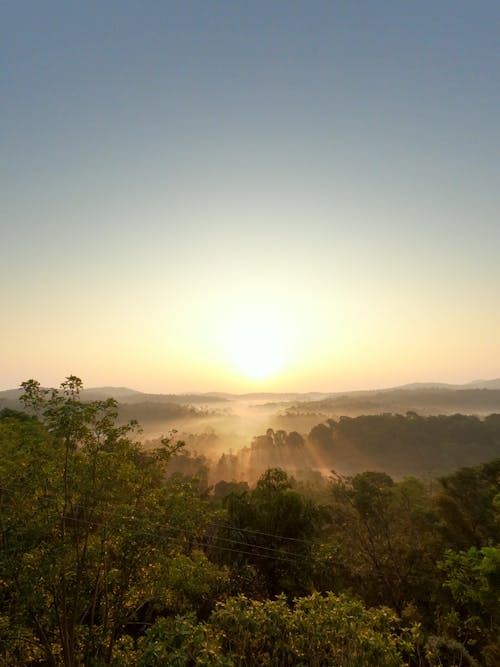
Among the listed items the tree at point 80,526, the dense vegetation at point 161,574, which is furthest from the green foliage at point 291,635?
A: the tree at point 80,526

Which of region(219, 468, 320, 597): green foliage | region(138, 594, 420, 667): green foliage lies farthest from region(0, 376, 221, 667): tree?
region(219, 468, 320, 597): green foliage

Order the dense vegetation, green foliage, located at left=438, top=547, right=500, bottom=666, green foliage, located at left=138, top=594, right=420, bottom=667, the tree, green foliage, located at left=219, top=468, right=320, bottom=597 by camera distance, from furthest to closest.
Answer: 1. green foliage, located at left=219, top=468, right=320, bottom=597
2. green foliage, located at left=438, top=547, right=500, bottom=666
3. the tree
4. the dense vegetation
5. green foliage, located at left=138, top=594, right=420, bottom=667

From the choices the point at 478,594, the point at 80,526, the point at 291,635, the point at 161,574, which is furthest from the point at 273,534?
the point at 291,635

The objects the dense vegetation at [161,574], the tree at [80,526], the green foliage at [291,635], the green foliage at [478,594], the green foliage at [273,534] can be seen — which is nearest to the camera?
the green foliage at [291,635]

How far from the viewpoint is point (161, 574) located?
35.4 ft

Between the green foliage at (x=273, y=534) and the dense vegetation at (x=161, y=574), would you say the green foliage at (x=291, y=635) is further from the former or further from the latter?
the green foliage at (x=273, y=534)

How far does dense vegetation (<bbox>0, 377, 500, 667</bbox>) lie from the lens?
23.2 feet

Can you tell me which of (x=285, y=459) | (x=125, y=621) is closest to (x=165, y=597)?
(x=125, y=621)

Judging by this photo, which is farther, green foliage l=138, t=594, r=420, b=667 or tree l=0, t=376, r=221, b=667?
tree l=0, t=376, r=221, b=667

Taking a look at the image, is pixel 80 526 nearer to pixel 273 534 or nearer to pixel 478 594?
pixel 273 534

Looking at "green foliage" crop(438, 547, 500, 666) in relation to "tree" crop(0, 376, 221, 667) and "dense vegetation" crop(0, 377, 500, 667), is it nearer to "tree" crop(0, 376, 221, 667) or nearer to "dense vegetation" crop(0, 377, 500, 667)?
"dense vegetation" crop(0, 377, 500, 667)

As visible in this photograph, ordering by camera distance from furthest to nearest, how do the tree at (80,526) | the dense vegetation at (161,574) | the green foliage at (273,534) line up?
the green foliage at (273,534) → the tree at (80,526) → the dense vegetation at (161,574)

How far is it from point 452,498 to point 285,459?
11715 centimetres

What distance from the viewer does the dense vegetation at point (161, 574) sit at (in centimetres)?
707
